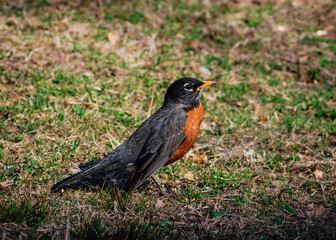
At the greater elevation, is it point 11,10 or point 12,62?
point 11,10

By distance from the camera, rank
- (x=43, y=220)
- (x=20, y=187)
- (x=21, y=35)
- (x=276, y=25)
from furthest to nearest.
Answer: (x=276, y=25)
(x=21, y=35)
(x=20, y=187)
(x=43, y=220)

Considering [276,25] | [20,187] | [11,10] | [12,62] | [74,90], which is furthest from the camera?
[276,25]

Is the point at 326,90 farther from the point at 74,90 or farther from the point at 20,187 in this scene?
the point at 20,187

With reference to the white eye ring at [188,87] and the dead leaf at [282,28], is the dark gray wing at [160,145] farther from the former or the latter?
the dead leaf at [282,28]

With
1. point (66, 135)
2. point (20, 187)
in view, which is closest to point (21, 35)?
point (66, 135)

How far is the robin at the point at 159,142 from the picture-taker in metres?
3.99

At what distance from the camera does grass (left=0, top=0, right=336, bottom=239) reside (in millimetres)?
3559

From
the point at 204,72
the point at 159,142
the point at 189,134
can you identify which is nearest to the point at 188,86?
the point at 189,134

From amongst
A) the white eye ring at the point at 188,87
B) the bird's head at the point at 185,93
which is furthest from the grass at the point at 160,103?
the white eye ring at the point at 188,87

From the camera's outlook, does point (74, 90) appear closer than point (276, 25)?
Yes

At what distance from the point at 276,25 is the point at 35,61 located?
5701mm

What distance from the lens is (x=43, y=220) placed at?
11.0 ft

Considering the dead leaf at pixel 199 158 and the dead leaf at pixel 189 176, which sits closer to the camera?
the dead leaf at pixel 189 176

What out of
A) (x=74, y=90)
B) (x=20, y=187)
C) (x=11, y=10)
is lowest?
(x=20, y=187)
